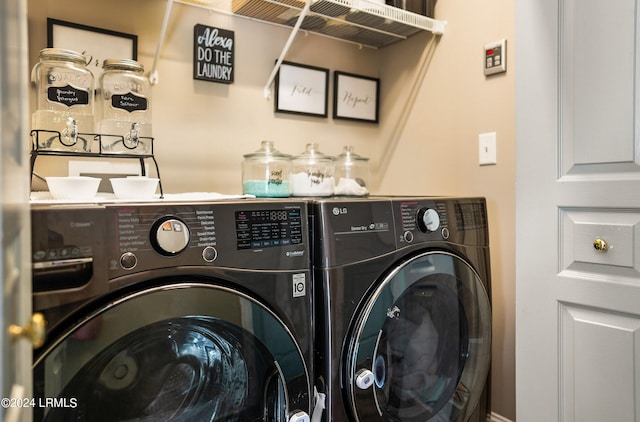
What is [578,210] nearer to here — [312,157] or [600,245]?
[600,245]

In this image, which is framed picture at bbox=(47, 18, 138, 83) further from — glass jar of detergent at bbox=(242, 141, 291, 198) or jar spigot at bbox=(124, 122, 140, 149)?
glass jar of detergent at bbox=(242, 141, 291, 198)

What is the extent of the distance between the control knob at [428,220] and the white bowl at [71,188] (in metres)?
0.87

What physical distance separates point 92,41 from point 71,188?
0.71 meters

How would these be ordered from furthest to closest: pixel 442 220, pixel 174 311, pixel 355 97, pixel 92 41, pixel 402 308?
1. pixel 355 97
2. pixel 92 41
3. pixel 442 220
4. pixel 402 308
5. pixel 174 311

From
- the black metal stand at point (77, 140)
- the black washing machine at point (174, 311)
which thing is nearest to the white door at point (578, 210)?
the black washing machine at point (174, 311)

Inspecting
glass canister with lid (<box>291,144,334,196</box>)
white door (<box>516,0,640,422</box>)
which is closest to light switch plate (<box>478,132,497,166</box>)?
white door (<box>516,0,640,422</box>)

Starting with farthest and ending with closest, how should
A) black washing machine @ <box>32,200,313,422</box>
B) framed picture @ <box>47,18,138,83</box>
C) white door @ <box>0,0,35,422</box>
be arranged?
1. framed picture @ <box>47,18,138,83</box>
2. black washing machine @ <box>32,200,313,422</box>
3. white door @ <box>0,0,35,422</box>

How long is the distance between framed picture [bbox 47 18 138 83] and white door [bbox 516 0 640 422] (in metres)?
1.26

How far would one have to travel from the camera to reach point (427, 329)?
4.17ft

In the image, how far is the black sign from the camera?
1609mm

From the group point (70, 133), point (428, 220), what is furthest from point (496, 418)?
point (70, 133)

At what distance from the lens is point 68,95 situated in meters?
1.12

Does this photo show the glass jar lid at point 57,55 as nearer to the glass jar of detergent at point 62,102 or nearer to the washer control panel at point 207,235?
the glass jar of detergent at point 62,102

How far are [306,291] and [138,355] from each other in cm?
39
